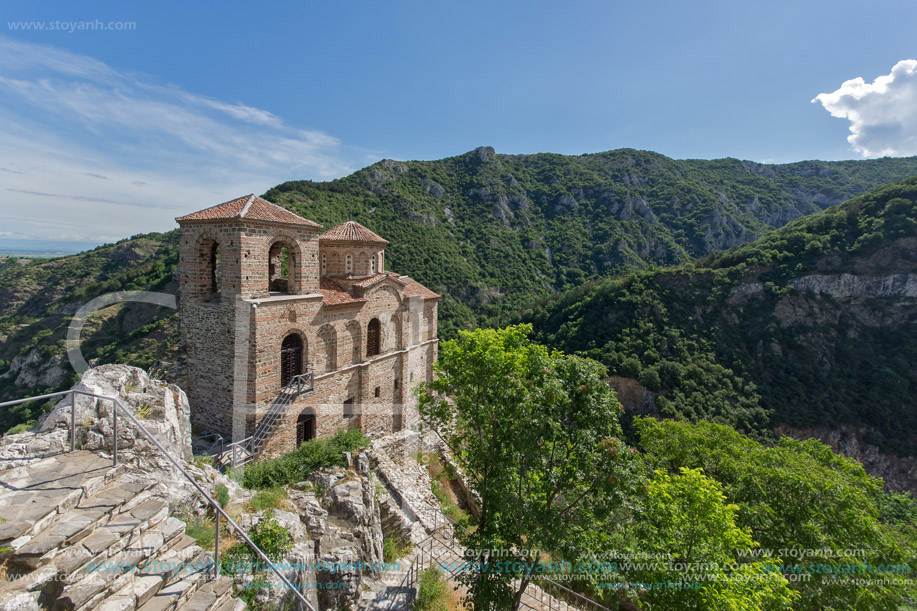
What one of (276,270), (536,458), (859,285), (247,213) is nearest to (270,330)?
(247,213)

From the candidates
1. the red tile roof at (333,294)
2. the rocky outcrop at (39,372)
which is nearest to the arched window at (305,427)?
the red tile roof at (333,294)

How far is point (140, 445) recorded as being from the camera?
8133mm

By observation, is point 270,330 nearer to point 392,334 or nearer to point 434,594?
point 392,334

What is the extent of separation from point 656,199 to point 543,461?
342 feet

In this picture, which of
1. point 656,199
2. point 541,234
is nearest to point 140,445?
point 541,234

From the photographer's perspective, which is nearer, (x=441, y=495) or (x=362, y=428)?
(x=441, y=495)

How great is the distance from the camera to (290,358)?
14469 millimetres

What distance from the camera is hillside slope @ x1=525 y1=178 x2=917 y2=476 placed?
33781mm

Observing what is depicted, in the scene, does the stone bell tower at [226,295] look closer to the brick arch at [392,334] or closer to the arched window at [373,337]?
the arched window at [373,337]

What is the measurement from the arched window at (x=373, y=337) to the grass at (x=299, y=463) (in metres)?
5.57

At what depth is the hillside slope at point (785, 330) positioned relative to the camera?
3378 cm

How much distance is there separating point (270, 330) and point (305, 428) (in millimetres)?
4869

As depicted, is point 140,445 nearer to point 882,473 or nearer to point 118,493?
point 118,493

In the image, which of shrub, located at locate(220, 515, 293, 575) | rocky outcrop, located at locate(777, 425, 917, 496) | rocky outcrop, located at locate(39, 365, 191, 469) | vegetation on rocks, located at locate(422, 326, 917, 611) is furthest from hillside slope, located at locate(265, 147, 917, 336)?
shrub, located at locate(220, 515, 293, 575)
